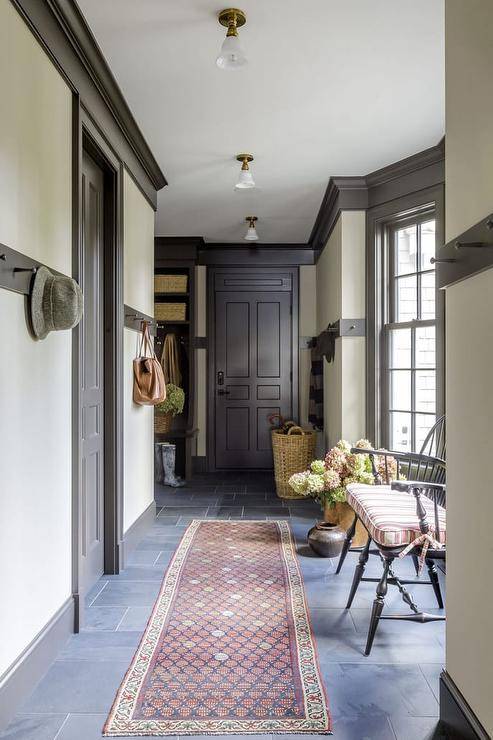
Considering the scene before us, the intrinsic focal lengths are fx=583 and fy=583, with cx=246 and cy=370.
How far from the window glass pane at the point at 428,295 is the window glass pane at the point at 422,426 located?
0.69 meters

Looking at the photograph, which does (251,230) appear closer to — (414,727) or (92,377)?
(92,377)

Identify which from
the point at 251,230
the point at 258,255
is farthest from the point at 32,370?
the point at 258,255

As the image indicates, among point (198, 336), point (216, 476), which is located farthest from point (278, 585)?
point (198, 336)

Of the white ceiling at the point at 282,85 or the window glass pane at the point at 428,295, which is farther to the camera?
the window glass pane at the point at 428,295

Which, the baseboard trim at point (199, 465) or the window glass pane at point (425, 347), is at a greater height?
the window glass pane at point (425, 347)

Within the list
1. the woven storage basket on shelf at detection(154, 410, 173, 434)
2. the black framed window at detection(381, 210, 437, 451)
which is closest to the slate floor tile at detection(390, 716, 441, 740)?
the black framed window at detection(381, 210, 437, 451)

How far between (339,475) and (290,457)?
1531 mm

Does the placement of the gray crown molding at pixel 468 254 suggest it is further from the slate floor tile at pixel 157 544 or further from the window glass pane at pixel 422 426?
the slate floor tile at pixel 157 544

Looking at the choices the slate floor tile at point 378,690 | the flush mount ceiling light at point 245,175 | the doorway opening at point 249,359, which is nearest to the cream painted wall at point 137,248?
the flush mount ceiling light at point 245,175

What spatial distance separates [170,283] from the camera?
256 inches

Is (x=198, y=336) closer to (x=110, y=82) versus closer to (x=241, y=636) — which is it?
(x=110, y=82)

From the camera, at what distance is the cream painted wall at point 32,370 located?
196 cm

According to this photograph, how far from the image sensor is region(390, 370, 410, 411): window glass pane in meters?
4.23

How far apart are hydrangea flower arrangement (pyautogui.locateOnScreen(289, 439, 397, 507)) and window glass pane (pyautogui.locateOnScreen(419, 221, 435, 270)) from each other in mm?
1312
